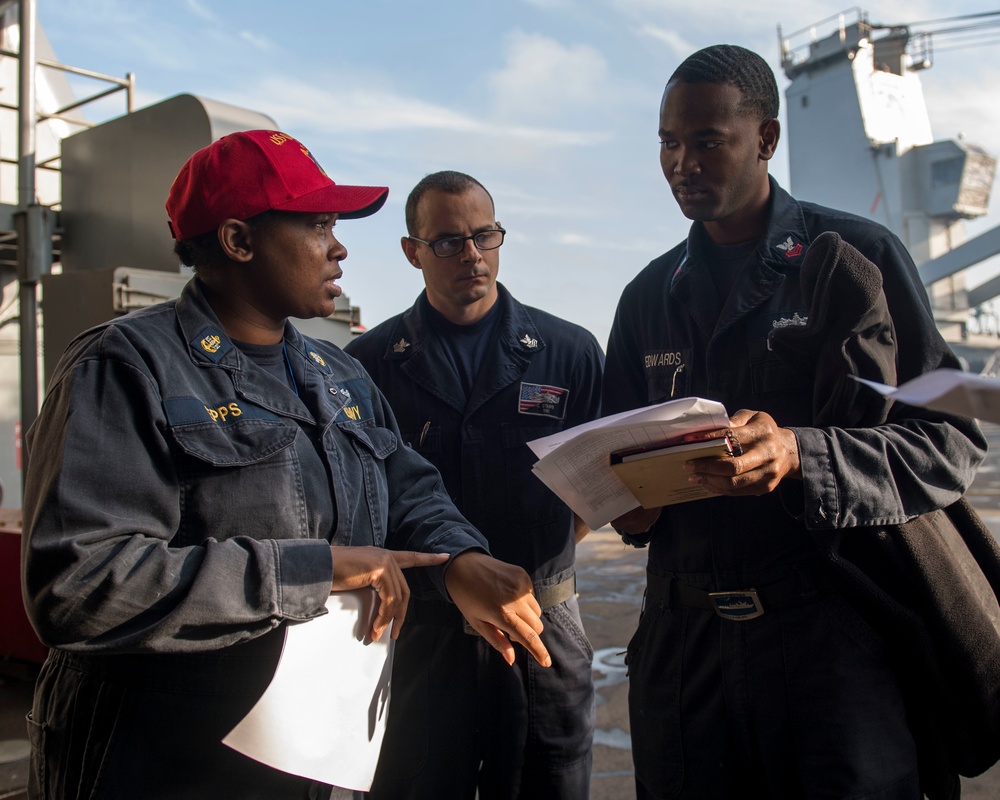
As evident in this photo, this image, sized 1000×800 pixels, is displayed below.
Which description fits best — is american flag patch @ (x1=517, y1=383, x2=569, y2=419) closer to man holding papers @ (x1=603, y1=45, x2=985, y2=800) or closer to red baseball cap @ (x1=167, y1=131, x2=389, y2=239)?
man holding papers @ (x1=603, y1=45, x2=985, y2=800)

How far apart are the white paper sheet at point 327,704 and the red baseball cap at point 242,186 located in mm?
827

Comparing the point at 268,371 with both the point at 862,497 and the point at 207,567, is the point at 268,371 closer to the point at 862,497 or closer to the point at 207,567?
the point at 207,567

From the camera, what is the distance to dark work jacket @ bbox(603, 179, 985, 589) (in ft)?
5.38

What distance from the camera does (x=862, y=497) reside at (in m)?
1.62

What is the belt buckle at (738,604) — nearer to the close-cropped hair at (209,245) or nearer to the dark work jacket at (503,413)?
the dark work jacket at (503,413)

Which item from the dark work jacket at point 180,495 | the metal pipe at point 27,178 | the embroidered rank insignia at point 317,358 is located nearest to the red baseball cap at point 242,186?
the dark work jacket at point 180,495

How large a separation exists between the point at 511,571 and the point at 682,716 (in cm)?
55

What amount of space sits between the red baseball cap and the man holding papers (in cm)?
89

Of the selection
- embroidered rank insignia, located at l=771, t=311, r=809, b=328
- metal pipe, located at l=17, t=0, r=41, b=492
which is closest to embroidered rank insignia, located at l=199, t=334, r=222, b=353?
embroidered rank insignia, located at l=771, t=311, r=809, b=328

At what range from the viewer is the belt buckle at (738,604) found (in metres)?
1.80

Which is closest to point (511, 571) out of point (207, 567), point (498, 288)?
point (207, 567)

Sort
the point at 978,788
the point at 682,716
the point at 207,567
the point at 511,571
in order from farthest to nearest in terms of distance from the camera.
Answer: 1. the point at 978,788
2. the point at 682,716
3. the point at 511,571
4. the point at 207,567

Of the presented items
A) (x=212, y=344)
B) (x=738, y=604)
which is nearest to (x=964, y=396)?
(x=738, y=604)

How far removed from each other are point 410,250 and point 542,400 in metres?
0.80
